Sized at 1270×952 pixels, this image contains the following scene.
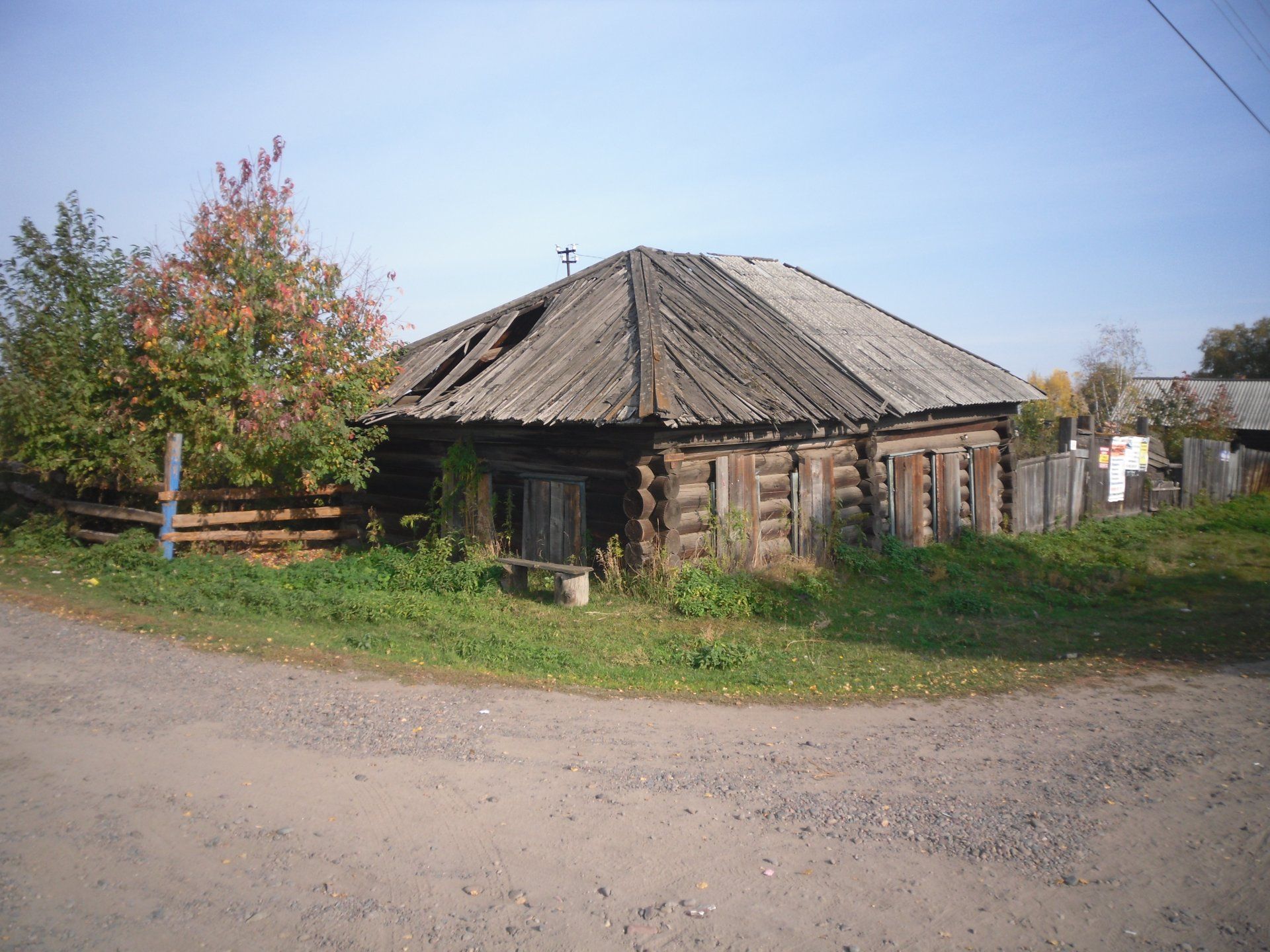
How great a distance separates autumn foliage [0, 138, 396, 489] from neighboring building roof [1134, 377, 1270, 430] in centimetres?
3468

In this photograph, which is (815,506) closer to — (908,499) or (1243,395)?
(908,499)

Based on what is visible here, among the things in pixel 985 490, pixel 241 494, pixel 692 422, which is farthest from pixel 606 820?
pixel 985 490

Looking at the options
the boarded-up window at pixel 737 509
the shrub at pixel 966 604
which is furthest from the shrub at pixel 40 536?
the shrub at pixel 966 604

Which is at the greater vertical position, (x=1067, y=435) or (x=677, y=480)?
(x=1067, y=435)

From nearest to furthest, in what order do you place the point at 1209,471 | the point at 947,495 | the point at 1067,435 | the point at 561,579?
the point at 561,579 < the point at 947,495 < the point at 1067,435 < the point at 1209,471

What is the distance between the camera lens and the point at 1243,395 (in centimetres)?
4041

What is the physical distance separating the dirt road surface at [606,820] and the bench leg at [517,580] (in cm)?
413

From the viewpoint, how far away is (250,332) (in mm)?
12508

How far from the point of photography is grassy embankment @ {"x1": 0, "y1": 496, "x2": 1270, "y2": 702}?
319 inches

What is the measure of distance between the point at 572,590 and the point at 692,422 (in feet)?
8.46

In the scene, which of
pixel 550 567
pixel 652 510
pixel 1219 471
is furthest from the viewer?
pixel 1219 471

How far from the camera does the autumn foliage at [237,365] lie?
12312 mm

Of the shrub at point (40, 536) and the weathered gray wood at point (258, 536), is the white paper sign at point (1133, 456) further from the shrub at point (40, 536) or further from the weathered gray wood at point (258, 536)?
the shrub at point (40, 536)

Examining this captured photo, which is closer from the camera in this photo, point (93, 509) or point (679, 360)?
point (679, 360)
